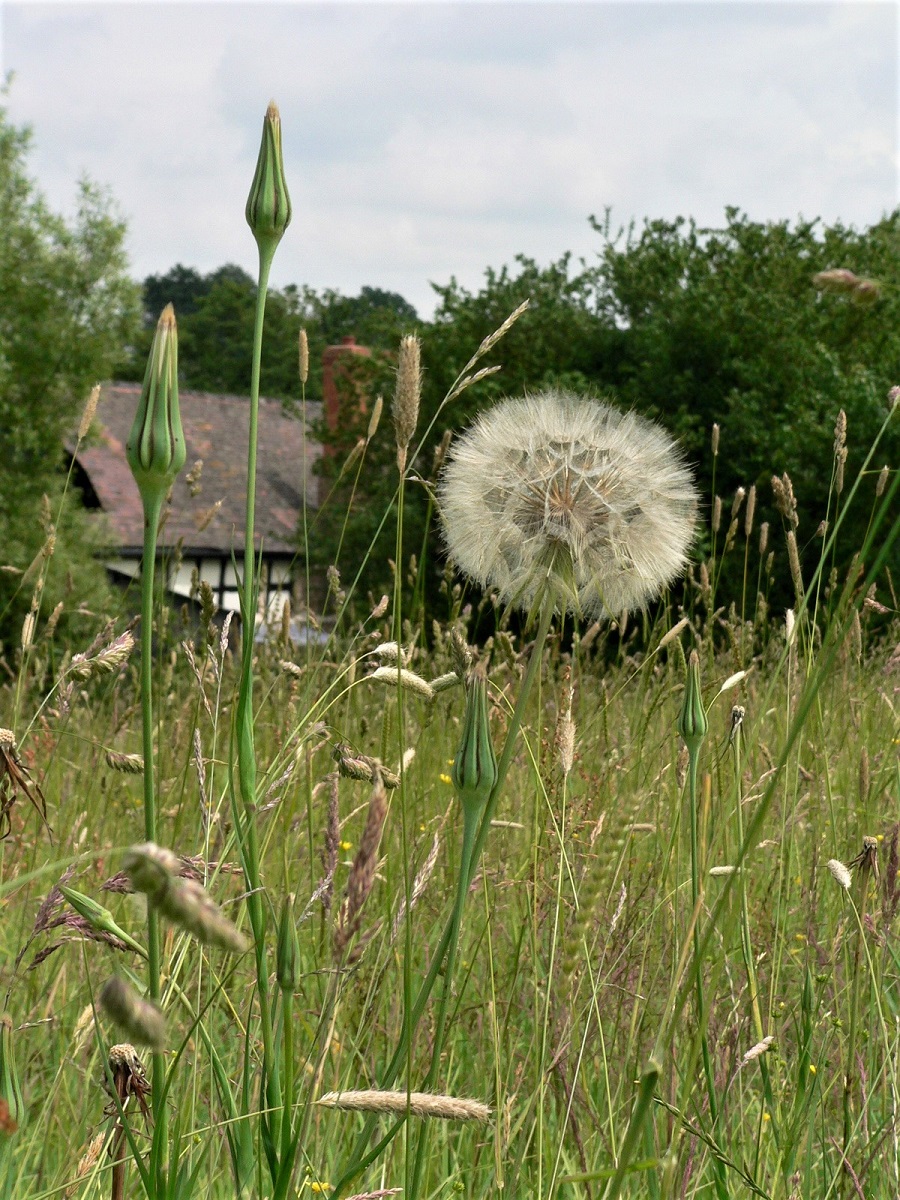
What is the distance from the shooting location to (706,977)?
1.90 meters

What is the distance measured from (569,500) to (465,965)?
1.27 m

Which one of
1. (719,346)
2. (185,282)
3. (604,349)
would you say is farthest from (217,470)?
(185,282)

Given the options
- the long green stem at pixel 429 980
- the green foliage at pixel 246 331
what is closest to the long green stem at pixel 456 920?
the long green stem at pixel 429 980

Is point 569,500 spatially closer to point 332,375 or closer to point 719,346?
point 719,346

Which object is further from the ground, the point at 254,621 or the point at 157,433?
the point at 157,433

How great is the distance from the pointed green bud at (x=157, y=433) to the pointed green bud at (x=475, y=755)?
1.08ft

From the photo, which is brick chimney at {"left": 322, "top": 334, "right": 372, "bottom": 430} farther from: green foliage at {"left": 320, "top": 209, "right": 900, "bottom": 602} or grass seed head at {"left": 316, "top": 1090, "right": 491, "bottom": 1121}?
grass seed head at {"left": 316, "top": 1090, "right": 491, "bottom": 1121}

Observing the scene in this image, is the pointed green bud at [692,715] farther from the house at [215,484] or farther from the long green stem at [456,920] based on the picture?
the house at [215,484]

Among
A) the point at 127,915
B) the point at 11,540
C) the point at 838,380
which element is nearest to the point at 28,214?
the point at 11,540

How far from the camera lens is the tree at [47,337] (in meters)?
23.2

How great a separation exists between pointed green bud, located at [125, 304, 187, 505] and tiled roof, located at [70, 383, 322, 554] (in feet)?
84.6

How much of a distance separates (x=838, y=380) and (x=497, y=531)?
47.2 feet

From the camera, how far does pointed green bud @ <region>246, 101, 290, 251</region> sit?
123 cm

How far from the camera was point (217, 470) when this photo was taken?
3156cm
